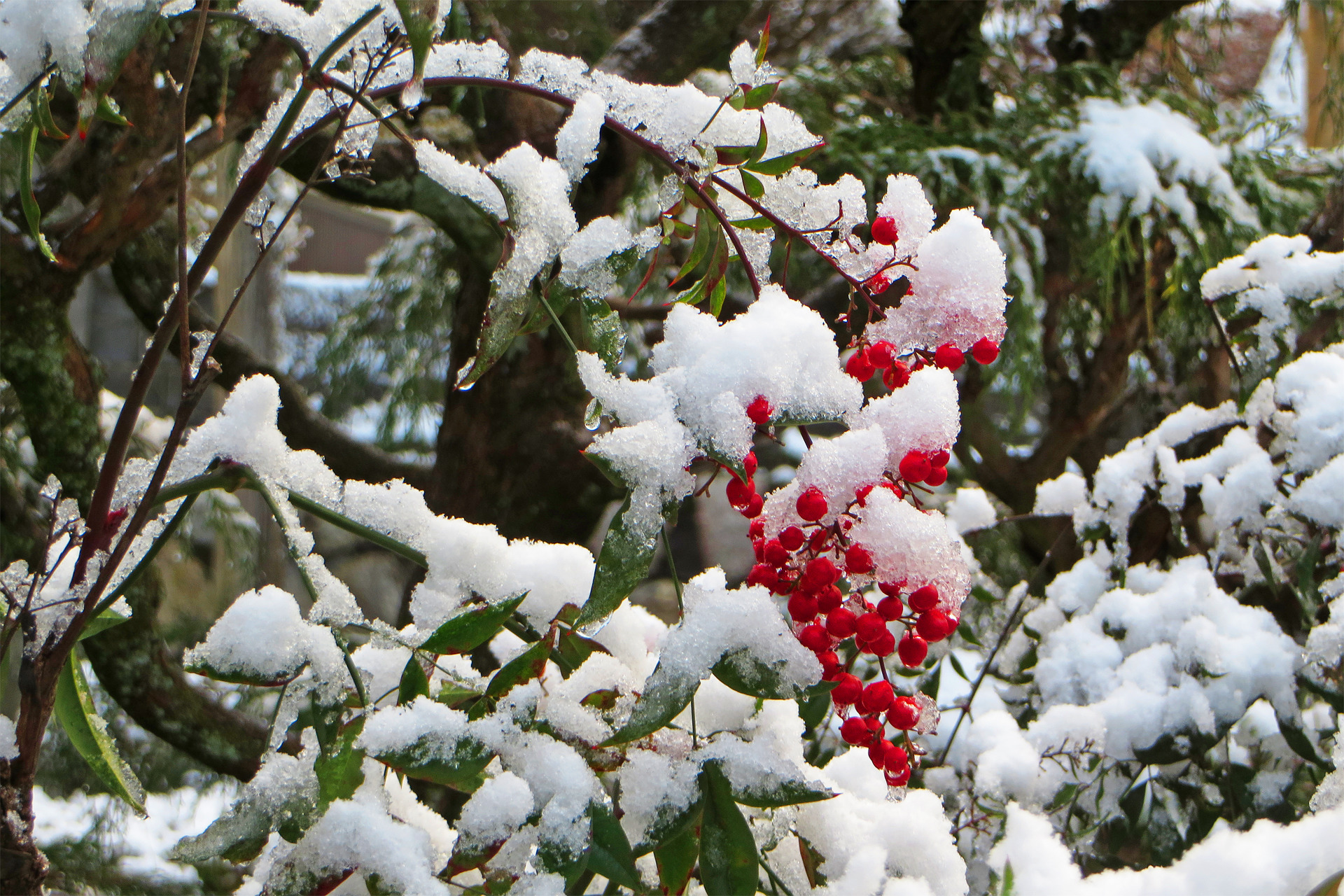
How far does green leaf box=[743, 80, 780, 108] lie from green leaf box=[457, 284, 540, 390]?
0.44 feet

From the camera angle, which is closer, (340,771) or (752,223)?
(340,771)

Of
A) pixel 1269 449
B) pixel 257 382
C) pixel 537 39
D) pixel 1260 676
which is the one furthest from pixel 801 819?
pixel 537 39

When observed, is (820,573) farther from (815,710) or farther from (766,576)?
(815,710)

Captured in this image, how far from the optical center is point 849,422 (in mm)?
364

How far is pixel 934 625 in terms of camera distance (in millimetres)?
367

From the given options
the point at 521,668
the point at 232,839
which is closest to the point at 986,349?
the point at 521,668

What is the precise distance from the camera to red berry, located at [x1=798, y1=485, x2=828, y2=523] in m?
0.34

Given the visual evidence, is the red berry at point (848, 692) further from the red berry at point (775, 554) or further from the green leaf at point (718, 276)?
the green leaf at point (718, 276)

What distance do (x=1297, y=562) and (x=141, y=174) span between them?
3.38ft

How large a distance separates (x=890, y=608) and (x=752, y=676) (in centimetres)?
6

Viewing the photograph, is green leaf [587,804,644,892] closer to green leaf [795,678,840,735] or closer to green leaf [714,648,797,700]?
green leaf [714,648,797,700]

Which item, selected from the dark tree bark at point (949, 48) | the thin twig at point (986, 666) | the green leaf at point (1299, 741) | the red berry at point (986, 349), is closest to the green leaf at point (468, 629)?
the red berry at point (986, 349)

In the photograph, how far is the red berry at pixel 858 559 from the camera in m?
0.35

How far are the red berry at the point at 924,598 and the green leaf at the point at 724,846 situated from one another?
0.31 ft
